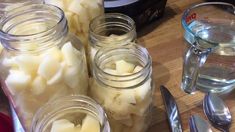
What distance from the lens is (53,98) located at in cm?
43

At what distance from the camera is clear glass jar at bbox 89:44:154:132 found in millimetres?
438

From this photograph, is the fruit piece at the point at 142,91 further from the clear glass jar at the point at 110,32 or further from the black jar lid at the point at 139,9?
the black jar lid at the point at 139,9

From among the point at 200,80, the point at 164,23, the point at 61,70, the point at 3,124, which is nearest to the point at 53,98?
the point at 61,70

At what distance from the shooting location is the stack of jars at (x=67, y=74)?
1.31 feet

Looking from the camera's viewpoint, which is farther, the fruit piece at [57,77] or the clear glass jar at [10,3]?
the clear glass jar at [10,3]

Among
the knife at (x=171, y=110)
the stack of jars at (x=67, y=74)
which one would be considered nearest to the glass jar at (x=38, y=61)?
the stack of jars at (x=67, y=74)

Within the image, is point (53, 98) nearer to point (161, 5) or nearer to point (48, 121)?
point (48, 121)

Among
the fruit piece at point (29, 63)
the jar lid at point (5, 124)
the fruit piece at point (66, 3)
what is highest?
the fruit piece at point (66, 3)

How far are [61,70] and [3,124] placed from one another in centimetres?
20

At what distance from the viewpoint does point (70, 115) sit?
407 millimetres

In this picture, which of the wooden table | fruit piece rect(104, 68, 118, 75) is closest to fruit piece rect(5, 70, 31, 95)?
fruit piece rect(104, 68, 118, 75)

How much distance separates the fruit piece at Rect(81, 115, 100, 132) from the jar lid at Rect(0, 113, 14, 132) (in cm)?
21

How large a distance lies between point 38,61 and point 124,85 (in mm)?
115

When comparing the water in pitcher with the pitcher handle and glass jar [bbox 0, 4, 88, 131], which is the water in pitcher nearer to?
the pitcher handle
